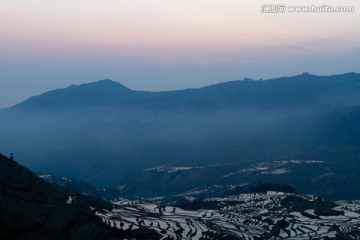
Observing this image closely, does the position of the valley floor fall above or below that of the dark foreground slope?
below

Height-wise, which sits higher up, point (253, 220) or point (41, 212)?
point (41, 212)

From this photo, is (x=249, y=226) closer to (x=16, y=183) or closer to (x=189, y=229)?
(x=189, y=229)

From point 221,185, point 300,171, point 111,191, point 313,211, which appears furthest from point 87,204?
point 300,171

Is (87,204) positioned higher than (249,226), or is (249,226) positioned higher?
(87,204)

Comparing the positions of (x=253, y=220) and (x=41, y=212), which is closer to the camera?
(x=41, y=212)

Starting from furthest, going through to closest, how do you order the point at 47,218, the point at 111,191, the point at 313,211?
the point at 111,191 → the point at 313,211 → the point at 47,218

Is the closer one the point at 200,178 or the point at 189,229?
the point at 189,229

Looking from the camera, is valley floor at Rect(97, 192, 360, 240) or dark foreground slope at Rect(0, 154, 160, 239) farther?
valley floor at Rect(97, 192, 360, 240)

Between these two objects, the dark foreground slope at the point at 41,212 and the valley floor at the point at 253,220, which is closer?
the dark foreground slope at the point at 41,212
